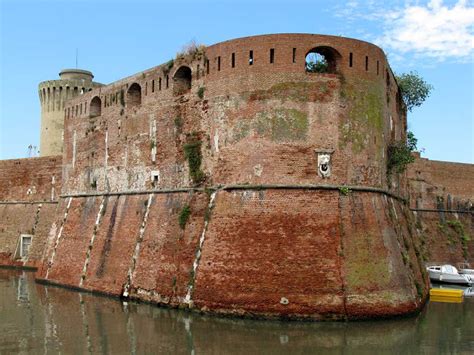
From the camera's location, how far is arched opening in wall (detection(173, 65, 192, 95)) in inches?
888

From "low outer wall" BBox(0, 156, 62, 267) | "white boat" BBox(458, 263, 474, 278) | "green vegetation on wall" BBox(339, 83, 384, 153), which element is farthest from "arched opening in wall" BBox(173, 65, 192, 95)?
"white boat" BBox(458, 263, 474, 278)

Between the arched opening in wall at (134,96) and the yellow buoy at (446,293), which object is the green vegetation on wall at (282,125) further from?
the yellow buoy at (446,293)

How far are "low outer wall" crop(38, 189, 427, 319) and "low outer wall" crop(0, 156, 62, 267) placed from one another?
55.6ft

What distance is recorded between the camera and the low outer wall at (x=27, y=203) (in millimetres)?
36344

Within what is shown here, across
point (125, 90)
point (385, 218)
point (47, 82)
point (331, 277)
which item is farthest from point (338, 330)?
point (47, 82)

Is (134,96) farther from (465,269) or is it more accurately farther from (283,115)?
(465,269)

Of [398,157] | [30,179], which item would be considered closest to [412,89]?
[398,157]

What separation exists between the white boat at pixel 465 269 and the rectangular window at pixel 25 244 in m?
25.4

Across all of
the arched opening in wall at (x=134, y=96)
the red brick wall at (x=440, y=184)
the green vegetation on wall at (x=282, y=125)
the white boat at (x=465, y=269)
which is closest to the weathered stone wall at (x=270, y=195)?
the green vegetation on wall at (x=282, y=125)

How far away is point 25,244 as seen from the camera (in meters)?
37.0

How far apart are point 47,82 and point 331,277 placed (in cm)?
3884

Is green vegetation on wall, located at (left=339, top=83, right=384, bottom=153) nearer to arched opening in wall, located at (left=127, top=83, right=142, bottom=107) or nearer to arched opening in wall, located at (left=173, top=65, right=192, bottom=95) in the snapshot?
arched opening in wall, located at (left=173, top=65, right=192, bottom=95)

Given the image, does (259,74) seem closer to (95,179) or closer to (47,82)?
(95,179)

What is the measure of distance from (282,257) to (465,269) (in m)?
18.3
